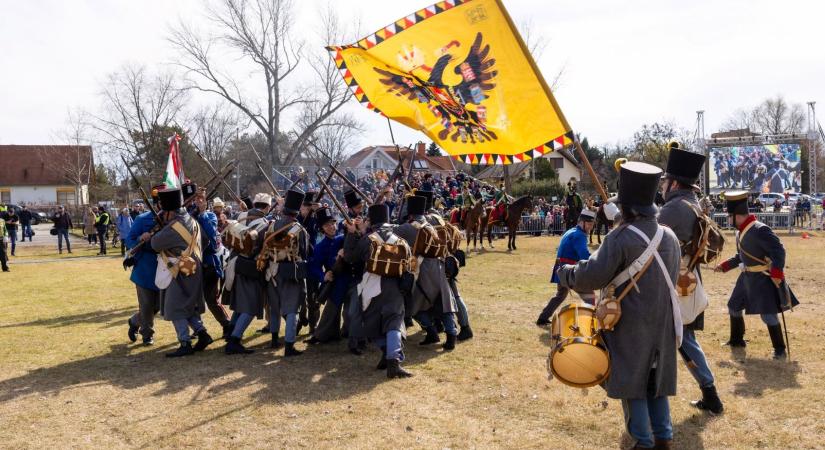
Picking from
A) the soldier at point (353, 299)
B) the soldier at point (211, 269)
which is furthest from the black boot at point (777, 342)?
the soldier at point (211, 269)

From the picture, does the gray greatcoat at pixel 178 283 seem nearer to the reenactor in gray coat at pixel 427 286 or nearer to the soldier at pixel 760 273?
the reenactor in gray coat at pixel 427 286

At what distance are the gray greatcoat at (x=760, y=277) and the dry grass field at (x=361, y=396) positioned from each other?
60cm

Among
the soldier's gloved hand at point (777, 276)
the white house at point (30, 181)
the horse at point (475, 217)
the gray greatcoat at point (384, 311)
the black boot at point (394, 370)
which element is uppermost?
the white house at point (30, 181)

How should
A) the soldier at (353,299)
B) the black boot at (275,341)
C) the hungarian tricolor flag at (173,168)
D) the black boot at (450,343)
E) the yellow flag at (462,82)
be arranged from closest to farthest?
1. the yellow flag at (462,82)
2. the soldier at (353,299)
3. the black boot at (450,343)
4. the black boot at (275,341)
5. the hungarian tricolor flag at (173,168)

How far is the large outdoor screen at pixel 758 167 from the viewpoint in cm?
3456

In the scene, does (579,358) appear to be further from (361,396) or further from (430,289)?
(430,289)

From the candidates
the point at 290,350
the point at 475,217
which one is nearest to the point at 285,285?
the point at 290,350

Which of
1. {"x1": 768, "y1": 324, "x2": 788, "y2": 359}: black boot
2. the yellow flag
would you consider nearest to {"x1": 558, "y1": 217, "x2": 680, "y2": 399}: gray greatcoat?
the yellow flag

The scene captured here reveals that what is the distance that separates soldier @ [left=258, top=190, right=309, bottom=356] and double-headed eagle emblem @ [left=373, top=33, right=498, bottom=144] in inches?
87.0

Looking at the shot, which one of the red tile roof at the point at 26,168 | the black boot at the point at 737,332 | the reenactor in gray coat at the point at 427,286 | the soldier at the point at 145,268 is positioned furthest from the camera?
the red tile roof at the point at 26,168

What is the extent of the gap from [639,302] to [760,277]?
4036 millimetres

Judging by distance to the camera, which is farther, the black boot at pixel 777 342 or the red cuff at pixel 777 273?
the black boot at pixel 777 342

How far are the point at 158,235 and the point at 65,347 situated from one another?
2285 mm

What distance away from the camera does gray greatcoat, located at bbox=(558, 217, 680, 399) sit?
427 centimetres
